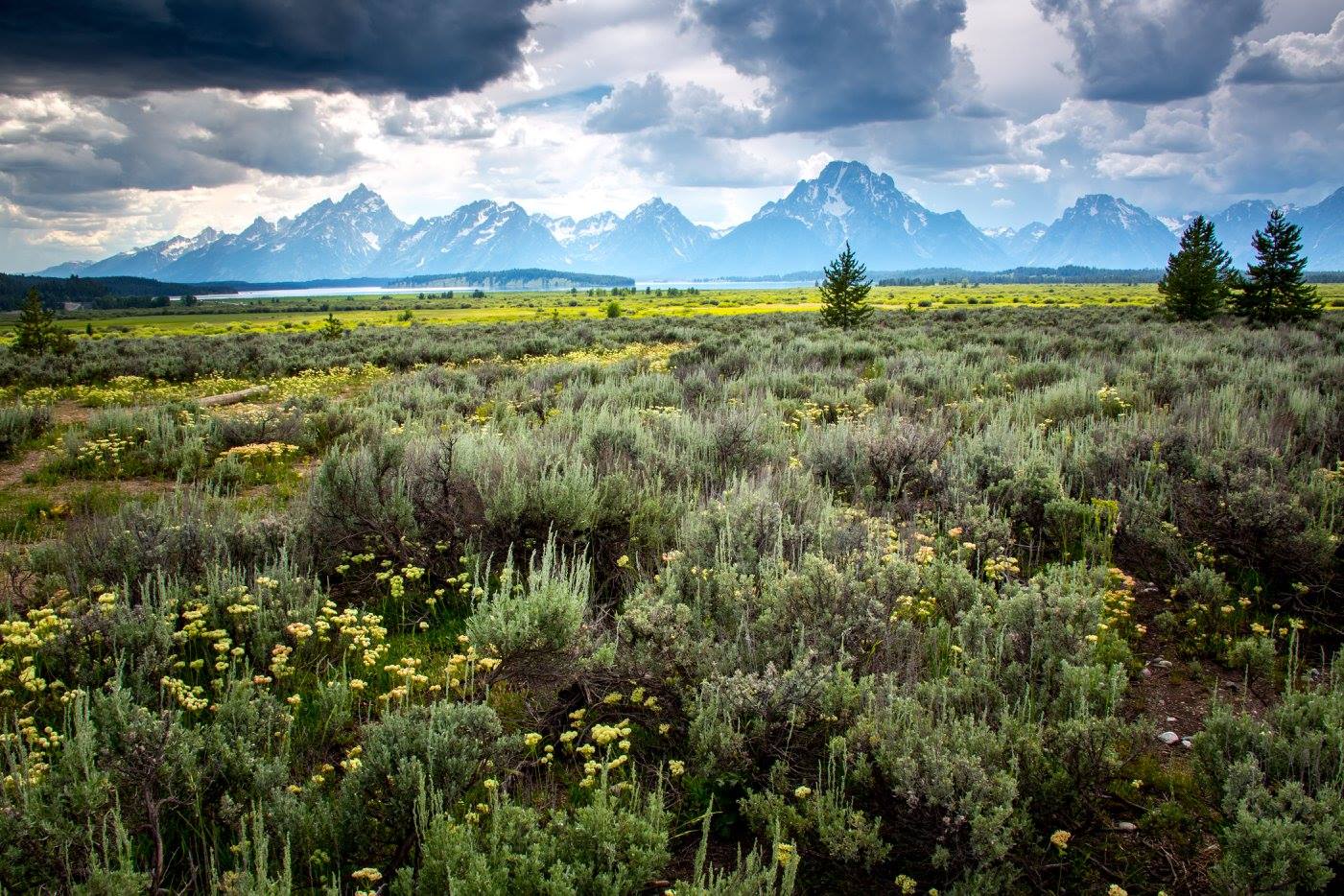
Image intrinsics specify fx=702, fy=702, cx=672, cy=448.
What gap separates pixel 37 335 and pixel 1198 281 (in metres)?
51.3

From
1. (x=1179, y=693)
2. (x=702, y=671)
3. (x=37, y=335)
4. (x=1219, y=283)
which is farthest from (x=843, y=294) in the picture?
(x=702, y=671)

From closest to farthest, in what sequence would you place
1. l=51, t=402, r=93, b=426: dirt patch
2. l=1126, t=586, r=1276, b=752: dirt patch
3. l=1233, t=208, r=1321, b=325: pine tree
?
l=1126, t=586, r=1276, b=752: dirt patch → l=51, t=402, r=93, b=426: dirt patch → l=1233, t=208, r=1321, b=325: pine tree

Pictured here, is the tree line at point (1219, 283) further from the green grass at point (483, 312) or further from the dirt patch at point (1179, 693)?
the dirt patch at point (1179, 693)

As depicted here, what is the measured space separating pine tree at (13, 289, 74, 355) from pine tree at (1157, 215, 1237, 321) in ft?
163

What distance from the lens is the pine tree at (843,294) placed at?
36438 millimetres

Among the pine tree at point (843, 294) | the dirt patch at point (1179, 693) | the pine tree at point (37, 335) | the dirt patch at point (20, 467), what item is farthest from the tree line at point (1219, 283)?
the pine tree at point (37, 335)

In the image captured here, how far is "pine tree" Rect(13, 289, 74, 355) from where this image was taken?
2670cm

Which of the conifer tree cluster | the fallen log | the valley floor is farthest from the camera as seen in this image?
the conifer tree cluster

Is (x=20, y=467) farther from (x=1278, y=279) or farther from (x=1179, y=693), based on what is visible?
(x=1278, y=279)

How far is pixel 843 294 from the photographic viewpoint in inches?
1442

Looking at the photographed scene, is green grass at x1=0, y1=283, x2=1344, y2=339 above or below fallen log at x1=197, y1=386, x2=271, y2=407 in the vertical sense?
above

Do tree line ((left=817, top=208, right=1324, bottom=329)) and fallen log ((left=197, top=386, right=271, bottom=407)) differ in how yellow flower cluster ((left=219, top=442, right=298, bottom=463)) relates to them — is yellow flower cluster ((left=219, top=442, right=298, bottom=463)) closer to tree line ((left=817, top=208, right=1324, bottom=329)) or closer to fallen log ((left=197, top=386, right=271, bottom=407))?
fallen log ((left=197, top=386, right=271, bottom=407))

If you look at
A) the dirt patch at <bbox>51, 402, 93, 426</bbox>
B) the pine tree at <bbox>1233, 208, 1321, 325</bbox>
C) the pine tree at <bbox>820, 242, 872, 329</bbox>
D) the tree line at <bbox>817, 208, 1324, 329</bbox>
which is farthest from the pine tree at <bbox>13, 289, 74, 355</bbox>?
the pine tree at <bbox>1233, 208, 1321, 325</bbox>

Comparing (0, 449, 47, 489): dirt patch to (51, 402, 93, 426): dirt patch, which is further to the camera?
(51, 402, 93, 426): dirt patch
